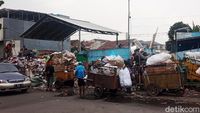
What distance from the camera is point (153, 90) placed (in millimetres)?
16438

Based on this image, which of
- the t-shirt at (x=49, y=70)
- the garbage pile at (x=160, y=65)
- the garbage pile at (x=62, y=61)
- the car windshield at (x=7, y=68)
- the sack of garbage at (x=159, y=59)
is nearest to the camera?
the garbage pile at (x=160, y=65)

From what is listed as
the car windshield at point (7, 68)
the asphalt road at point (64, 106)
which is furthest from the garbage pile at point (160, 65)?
the car windshield at point (7, 68)

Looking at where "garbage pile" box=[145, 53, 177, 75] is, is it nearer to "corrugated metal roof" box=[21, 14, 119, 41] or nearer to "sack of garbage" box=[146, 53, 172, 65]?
"sack of garbage" box=[146, 53, 172, 65]

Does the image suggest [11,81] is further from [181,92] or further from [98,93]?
[181,92]

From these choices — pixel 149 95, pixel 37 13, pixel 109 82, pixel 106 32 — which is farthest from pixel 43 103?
pixel 37 13

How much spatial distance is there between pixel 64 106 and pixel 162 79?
4560 millimetres

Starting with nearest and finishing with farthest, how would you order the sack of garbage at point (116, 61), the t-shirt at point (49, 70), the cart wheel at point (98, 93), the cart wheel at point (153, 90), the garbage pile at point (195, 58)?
the cart wheel at point (153, 90) → the cart wheel at point (98, 93) → the sack of garbage at point (116, 61) → the garbage pile at point (195, 58) → the t-shirt at point (49, 70)

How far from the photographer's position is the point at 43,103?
595 inches

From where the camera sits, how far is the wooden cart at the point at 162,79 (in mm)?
15914

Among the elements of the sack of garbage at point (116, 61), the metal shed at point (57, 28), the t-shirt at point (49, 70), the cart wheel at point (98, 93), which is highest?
the metal shed at point (57, 28)

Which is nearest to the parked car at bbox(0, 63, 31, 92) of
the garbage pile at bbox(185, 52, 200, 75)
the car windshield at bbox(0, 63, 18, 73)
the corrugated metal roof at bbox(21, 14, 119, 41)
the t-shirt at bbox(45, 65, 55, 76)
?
the car windshield at bbox(0, 63, 18, 73)

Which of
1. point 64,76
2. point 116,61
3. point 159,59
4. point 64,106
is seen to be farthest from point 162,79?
point 64,76

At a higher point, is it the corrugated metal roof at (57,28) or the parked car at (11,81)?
the corrugated metal roof at (57,28)

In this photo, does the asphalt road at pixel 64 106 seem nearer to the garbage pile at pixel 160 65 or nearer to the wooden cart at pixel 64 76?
the garbage pile at pixel 160 65
